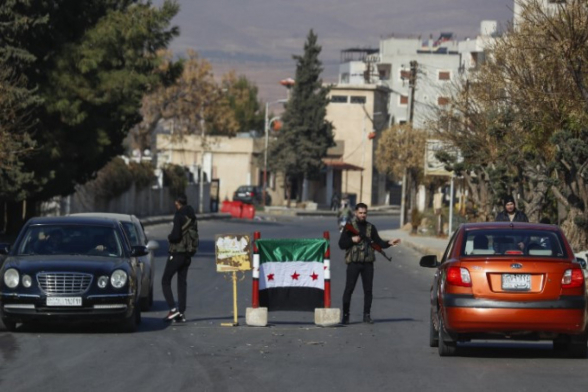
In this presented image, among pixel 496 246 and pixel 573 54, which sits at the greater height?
pixel 573 54

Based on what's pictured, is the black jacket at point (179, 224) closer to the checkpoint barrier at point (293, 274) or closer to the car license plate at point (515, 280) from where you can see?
the checkpoint barrier at point (293, 274)

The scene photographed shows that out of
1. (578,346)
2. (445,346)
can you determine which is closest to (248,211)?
(445,346)

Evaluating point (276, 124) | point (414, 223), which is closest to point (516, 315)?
point (414, 223)

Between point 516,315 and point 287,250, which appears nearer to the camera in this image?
point 516,315

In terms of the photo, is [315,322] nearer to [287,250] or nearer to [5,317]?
[287,250]

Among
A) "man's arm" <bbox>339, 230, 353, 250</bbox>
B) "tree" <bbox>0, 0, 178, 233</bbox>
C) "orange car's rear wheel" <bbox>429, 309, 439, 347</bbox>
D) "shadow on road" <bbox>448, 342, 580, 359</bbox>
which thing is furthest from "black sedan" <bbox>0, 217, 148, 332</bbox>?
"tree" <bbox>0, 0, 178, 233</bbox>

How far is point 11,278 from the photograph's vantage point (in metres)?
16.8

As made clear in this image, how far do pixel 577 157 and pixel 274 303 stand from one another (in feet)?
34.9

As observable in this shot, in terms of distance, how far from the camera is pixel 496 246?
47.8ft

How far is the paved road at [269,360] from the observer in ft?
39.5

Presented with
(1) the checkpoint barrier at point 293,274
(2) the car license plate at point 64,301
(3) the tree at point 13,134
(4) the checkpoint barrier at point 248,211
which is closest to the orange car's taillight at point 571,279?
(1) the checkpoint barrier at point 293,274

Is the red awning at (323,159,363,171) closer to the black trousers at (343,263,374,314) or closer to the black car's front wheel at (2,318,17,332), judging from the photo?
the black trousers at (343,263,374,314)

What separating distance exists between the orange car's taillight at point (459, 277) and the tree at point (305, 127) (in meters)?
90.2

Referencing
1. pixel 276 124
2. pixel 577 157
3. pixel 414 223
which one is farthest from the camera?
pixel 276 124
